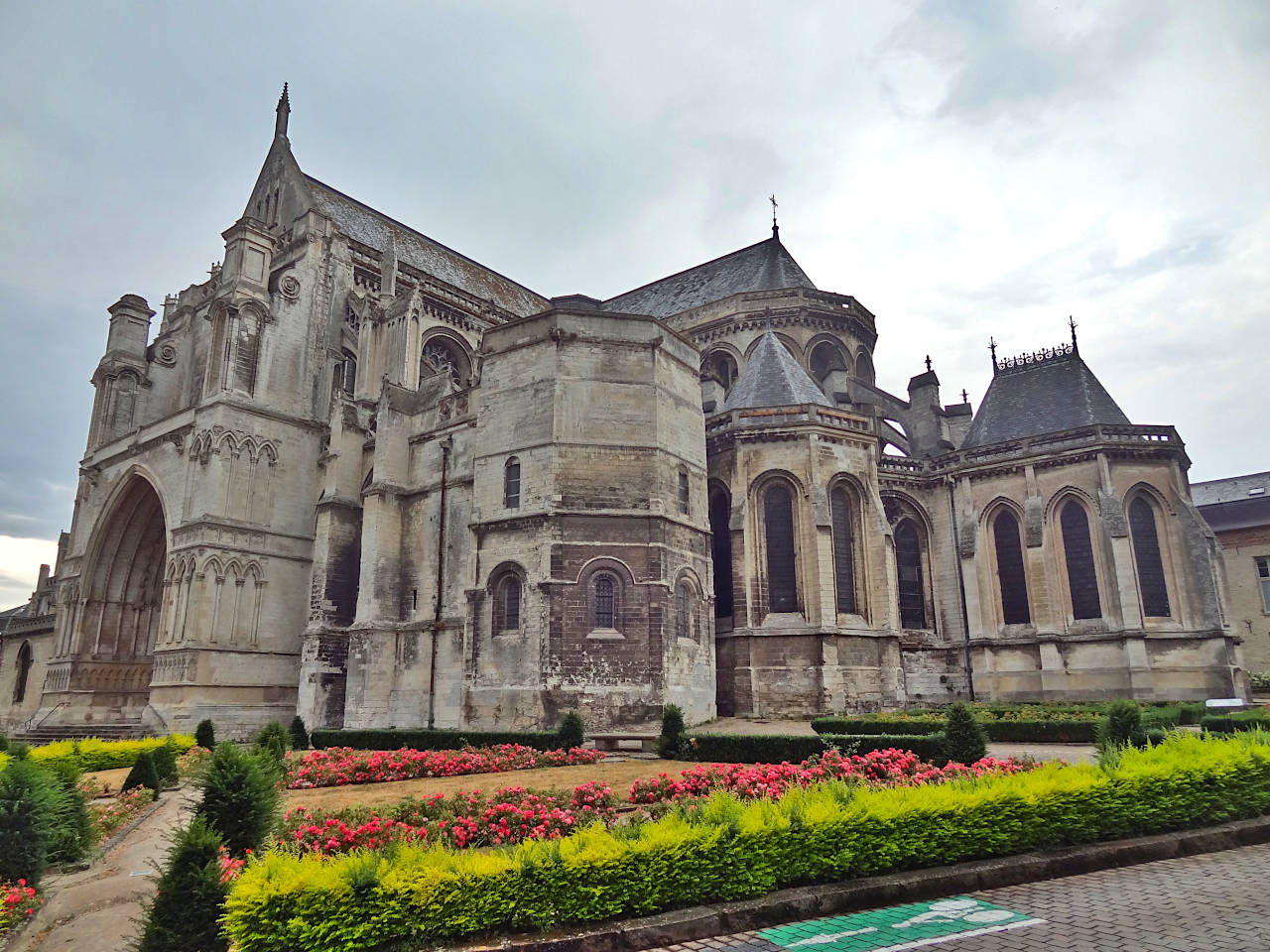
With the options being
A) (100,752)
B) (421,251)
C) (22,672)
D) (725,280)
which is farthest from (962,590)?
(22,672)

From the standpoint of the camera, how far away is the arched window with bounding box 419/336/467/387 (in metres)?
34.6

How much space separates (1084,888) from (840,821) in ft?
7.74

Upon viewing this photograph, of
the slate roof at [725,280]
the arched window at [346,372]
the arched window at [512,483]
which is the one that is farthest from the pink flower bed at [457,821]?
the slate roof at [725,280]

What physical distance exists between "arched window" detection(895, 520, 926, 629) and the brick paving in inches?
801

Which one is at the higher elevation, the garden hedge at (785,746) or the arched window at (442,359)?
the arched window at (442,359)

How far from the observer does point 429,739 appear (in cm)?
1927

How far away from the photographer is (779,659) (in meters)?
24.2

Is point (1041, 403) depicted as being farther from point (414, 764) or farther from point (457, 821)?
point (457, 821)

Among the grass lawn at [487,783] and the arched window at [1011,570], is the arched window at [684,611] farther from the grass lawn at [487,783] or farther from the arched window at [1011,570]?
the arched window at [1011,570]

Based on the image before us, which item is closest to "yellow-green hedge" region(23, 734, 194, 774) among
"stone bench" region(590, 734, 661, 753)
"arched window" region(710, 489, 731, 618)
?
"stone bench" region(590, 734, 661, 753)

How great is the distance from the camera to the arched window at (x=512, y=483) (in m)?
22.9

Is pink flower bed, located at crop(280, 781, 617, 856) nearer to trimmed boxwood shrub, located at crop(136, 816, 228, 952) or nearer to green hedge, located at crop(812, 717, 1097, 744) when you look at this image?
trimmed boxwood shrub, located at crop(136, 816, 228, 952)

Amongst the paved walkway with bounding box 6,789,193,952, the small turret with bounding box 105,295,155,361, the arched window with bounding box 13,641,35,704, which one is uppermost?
the small turret with bounding box 105,295,155,361

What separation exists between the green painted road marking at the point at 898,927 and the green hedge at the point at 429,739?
1151 cm
